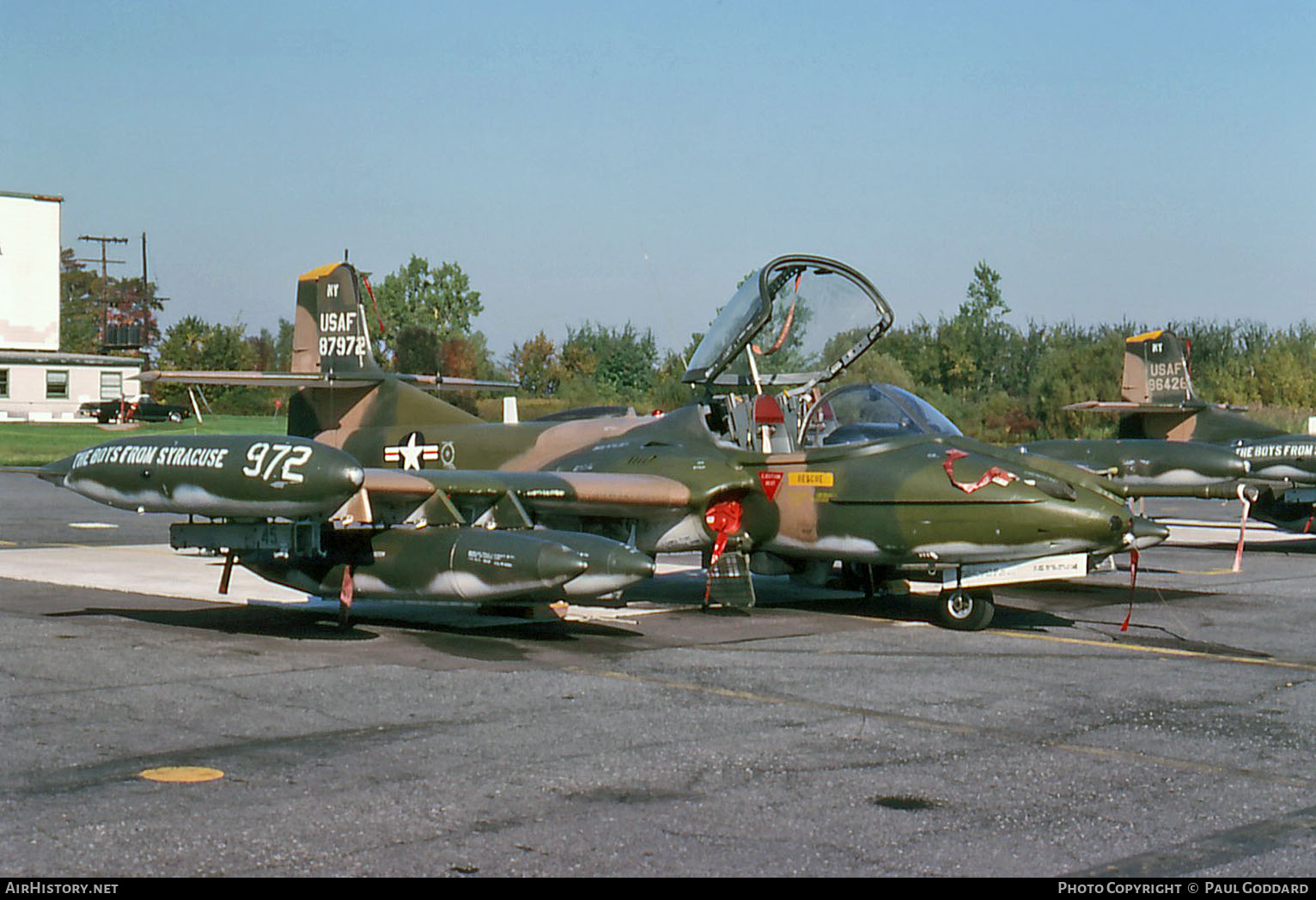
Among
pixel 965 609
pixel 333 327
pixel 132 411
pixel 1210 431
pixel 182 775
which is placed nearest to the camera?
pixel 182 775

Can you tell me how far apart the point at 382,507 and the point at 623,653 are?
3.11m

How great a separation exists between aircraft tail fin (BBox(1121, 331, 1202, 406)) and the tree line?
3.42 m

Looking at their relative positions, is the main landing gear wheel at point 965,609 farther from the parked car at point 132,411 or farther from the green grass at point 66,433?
the parked car at point 132,411

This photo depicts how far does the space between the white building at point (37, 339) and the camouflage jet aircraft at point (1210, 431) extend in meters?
57.4

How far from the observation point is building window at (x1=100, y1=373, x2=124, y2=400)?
72938mm

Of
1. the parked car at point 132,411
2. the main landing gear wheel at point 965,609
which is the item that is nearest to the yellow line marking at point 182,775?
the main landing gear wheel at point 965,609

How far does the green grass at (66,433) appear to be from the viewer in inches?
1821

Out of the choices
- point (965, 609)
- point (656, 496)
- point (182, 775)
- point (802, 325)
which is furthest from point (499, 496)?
point (182, 775)

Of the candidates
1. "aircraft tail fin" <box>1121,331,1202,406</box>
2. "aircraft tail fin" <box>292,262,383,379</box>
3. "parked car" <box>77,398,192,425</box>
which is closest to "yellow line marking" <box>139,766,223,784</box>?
"aircraft tail fin" <box>292,262,383,379</box>

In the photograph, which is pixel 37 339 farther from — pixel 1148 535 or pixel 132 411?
pixel 1148 535

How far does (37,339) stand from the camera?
261 ft

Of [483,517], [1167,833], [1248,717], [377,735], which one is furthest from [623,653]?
[1167,833]

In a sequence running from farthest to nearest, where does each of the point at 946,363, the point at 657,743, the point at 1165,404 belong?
the point at 946,363 → the point at 1165,404 → the point at 657,743

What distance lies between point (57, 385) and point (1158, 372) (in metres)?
60.7
